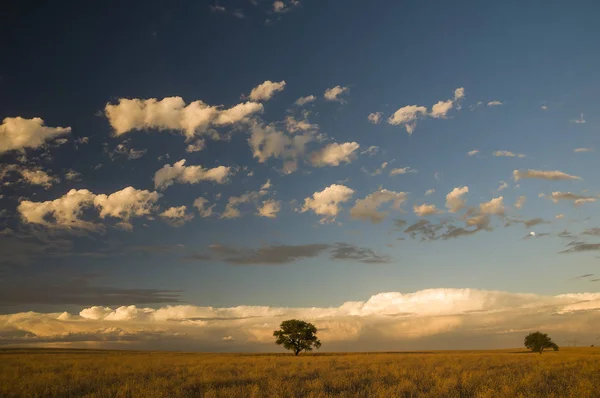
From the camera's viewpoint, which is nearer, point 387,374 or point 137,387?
point 137,387

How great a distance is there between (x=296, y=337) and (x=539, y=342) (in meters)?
51.5

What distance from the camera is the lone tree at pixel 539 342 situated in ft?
274

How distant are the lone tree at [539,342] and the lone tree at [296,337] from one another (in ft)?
153

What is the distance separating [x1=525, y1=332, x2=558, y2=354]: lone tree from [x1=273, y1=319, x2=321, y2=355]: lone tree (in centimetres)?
4651

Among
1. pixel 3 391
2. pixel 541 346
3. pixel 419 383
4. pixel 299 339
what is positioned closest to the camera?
pixel 3 391

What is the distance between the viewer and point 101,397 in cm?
1558

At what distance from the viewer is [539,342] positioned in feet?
276

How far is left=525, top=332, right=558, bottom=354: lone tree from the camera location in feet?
274

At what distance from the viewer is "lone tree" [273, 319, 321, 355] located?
73312 mm

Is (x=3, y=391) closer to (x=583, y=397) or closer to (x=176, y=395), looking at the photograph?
(x=176, y=395)

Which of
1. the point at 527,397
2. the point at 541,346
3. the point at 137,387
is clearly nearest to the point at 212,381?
the point at 137,387

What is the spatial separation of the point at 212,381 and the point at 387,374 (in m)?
10.3

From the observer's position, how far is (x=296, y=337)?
73.5 m

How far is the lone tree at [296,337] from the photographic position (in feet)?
241
